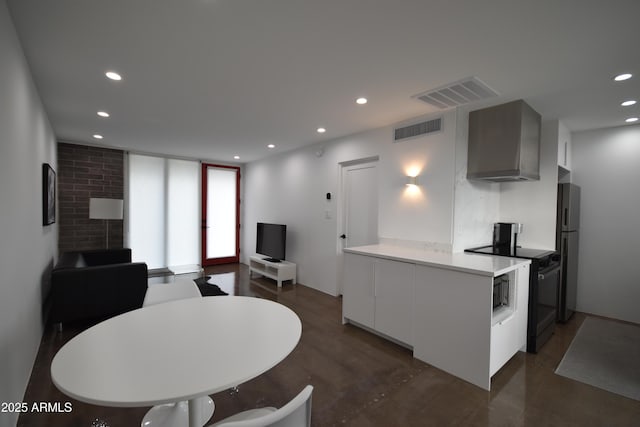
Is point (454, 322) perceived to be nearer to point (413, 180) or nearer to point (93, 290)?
point (413, 180)

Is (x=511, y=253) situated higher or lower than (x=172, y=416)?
higher

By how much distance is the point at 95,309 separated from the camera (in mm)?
3207

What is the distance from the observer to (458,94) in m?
2.63

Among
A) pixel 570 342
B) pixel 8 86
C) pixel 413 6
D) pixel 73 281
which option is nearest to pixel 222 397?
pixel 73 281

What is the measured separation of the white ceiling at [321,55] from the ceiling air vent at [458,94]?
0.07 metres

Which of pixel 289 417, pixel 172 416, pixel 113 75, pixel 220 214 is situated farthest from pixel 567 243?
pixel 220 214

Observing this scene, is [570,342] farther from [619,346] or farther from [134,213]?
[134,213]

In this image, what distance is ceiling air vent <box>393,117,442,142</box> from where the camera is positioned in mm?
3199

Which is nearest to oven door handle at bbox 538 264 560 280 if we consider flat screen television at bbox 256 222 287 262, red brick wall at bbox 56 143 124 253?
flat screen television at bbox 256 222 287 262

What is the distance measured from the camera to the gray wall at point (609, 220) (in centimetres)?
347

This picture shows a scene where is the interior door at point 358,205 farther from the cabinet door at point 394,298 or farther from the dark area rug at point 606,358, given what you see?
the dark area rug at point 606,358

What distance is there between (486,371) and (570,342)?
161 centimetres

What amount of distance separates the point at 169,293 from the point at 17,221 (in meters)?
1.14

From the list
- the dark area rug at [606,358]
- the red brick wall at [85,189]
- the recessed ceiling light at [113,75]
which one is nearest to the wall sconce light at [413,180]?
the dark area rug at [606,358]
